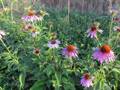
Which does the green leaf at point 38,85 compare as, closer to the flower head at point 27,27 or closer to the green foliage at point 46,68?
the green foliage at point 46,68

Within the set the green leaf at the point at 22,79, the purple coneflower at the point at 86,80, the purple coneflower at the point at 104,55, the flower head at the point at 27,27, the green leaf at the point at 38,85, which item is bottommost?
the green leaf at the point at 38,85

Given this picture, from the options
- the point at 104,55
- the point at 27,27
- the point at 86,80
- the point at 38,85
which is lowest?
the point at 38,85

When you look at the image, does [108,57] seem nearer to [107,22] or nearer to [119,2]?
[107,22]

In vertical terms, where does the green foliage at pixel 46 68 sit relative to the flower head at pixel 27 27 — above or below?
below

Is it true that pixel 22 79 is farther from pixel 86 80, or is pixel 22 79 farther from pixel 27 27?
pixel 27 27

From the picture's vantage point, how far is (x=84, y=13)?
630 centimetres

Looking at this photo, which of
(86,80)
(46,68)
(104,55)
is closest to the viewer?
(104,55)

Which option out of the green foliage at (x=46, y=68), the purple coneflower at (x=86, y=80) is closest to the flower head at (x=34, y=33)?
the green foliage at (x=46, y=68)

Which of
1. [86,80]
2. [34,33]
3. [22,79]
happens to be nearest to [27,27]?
[34,33]

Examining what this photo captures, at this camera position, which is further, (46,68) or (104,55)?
(46,68)

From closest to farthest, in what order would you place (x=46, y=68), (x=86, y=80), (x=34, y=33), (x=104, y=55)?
(x=104, y=55), (x=86, y=80), (x=46, y=68), (x=34, y=33)

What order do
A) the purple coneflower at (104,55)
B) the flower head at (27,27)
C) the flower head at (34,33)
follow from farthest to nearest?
the flower head at (27,27) → the flower head at (34,33) → the purple coneflower at (104,55)

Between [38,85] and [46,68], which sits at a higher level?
[46,68]

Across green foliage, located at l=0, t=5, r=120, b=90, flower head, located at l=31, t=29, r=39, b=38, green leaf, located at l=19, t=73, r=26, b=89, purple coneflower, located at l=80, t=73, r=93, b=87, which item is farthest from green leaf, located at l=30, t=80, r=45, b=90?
flower head, located at l=31, t=29, r=39, b=38
